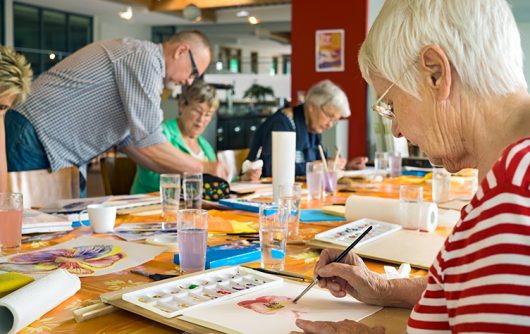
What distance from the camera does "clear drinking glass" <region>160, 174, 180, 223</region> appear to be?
2.03 metres

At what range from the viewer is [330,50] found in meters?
6.21

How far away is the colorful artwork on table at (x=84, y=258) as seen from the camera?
1312 mm

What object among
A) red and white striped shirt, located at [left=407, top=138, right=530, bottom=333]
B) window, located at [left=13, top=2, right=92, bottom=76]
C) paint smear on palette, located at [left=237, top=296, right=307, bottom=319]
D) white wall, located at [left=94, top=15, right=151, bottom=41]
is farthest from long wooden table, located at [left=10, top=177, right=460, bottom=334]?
white wall, located at [left=94, top=15, right=151, bottom=41]

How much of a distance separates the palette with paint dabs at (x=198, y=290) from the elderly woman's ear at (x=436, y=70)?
49 cm

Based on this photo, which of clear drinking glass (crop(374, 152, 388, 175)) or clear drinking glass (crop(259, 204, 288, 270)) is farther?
clear drinking glass (crop(374, 152, 388, 175))

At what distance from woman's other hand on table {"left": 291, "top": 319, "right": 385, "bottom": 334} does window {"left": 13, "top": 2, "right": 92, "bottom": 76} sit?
11.8 meters

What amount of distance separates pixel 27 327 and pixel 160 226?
862mm

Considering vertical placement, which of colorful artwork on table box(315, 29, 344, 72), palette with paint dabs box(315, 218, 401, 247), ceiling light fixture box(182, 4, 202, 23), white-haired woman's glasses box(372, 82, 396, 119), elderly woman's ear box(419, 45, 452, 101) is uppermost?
ceiling light fixture box(182, 4, 202, 23)

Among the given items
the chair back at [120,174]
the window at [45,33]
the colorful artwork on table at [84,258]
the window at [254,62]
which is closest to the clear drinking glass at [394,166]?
the chair back at [120,174]

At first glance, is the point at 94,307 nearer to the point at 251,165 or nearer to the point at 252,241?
the point at 252,241

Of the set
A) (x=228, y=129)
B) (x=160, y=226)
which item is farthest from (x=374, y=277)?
(x=228, y=129)

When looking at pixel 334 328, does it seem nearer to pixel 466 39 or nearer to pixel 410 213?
pixel 466 39

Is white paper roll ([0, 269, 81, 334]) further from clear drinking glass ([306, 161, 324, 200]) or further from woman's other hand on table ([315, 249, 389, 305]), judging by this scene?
clear drinking glass ([306, 161, 324, 200])

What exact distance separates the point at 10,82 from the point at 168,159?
962 millimetres
